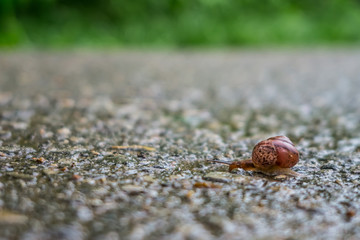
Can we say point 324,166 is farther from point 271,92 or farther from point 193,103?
point 271,92

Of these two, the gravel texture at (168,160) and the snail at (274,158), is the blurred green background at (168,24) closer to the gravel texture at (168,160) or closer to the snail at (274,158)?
the gravel texture at (168,160)

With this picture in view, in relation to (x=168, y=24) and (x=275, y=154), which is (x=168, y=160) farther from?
(x=168, y=24)

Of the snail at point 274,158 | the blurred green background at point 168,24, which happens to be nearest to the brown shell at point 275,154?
the snail at point 274,158

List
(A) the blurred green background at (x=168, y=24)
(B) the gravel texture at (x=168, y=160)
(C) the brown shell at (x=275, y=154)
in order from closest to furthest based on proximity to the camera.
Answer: (B) the gravel texture at (x=168, y=160) < (C) the brown shell at (x=275, y=154) < (A) the blurred green background at (x=168, y=24)

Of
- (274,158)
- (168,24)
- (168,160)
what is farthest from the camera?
(168,24)

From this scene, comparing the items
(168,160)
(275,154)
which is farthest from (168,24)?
(275,154)

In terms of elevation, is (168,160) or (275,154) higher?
(275,154)
